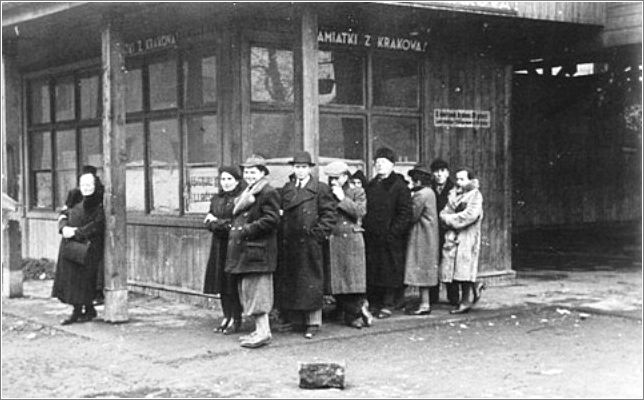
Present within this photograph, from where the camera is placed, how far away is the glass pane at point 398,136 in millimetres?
12289

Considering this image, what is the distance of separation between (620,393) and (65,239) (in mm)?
6282

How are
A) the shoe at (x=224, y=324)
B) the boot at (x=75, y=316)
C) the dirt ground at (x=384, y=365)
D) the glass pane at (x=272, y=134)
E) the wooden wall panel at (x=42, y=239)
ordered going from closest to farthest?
1. the dirt ground at (x=384, y=365)
2. the shoe at (x=224, y=324)
3. the boot at (x=75, y=316)
4. the glass pane at (x=272, y=134)
5. the wooden wall panel at (x=42, y=239)

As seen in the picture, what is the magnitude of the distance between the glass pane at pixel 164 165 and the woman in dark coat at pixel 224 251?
8.83ft

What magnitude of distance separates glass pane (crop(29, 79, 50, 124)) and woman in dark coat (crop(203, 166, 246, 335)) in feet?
23.3

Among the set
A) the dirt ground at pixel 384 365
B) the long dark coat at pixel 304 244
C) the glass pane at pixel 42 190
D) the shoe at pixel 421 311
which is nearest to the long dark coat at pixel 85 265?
the dirt ground at pixel 384 365

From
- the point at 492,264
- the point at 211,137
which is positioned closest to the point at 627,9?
the point at 492,264

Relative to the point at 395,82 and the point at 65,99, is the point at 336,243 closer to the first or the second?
the point at 395,82

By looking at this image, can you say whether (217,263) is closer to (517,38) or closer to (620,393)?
(620,393)

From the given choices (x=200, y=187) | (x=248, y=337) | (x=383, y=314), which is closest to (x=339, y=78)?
(x=200, y=187)

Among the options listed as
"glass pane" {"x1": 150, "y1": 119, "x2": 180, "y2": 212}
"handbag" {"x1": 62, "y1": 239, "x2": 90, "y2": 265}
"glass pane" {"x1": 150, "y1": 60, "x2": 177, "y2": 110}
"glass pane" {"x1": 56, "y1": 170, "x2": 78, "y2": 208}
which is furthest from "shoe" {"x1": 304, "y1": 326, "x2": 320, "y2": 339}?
"glass pane" {"x1": 56, "y1": 170, "x2": 78, "y2": 208}

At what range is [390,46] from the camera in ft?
40.5

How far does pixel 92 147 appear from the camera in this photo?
48.1ft

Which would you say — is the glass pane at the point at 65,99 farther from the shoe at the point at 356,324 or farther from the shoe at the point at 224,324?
the shoe at the point at 356,324

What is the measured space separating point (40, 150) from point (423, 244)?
8.12 m
